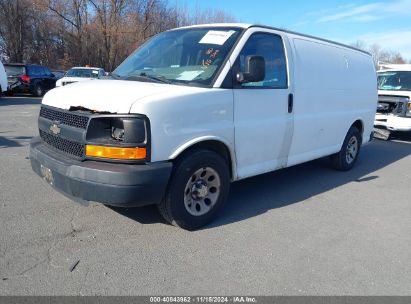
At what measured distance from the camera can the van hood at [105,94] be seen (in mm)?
3309

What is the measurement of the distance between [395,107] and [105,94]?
853 cm

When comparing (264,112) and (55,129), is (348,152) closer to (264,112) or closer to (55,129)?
(264,112)

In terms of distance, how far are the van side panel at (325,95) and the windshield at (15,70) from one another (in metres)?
17.4

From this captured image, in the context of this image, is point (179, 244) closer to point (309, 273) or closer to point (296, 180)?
point (309, 273)

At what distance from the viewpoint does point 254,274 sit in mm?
3193

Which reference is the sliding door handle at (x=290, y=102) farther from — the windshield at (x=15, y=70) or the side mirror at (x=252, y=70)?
the windshield at (x=15, y=70)

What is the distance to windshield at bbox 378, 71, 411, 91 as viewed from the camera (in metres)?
10.5

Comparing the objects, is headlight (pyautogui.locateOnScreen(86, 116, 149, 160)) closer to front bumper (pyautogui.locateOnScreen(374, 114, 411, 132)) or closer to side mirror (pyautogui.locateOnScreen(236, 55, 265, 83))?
side mirror (pyautogui.locateOnScreen(236, 55, 265, 83))

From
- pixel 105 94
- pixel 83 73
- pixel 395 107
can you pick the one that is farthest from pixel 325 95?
pixel 83 73

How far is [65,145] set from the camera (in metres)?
3.71

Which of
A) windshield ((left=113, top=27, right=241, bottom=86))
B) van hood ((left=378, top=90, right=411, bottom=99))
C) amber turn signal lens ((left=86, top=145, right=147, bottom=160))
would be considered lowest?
amber turn signal lens ((left=86, top=145, right=147, bottom=160))

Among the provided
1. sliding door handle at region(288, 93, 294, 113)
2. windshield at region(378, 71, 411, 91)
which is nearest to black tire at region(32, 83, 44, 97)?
windshield at region(378, 71, 411, 91)

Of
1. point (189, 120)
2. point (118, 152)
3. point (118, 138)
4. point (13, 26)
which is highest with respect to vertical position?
point (13, 26)

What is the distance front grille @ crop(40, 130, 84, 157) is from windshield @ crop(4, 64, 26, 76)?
1722cm
